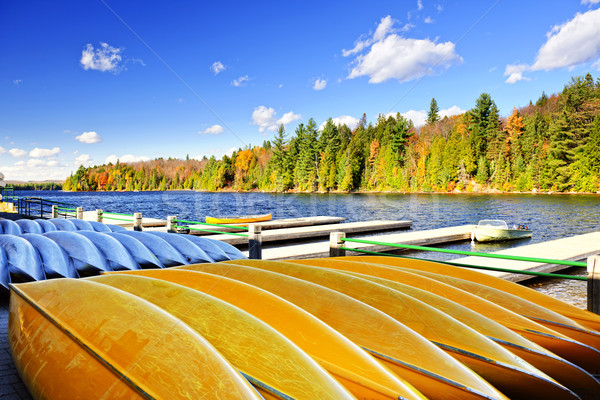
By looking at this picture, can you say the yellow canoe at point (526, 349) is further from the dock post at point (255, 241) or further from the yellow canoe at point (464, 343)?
the dock post at point (255, 241)

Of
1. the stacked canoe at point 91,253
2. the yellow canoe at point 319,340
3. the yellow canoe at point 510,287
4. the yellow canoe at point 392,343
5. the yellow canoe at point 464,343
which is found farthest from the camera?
the stacked canoe at point 91,253

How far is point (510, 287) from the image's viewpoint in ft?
9.77

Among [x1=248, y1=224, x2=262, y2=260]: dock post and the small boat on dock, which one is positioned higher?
[x1=248, y1=224, x2=262, y2=260]: dock post

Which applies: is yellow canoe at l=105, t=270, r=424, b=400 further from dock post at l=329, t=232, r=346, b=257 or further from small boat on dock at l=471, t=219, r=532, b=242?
small boat on dock at l=471, t=219, r=532, b=242

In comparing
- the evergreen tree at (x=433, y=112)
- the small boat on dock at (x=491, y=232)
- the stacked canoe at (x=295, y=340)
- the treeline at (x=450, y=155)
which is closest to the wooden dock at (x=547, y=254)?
the small boat on dock at (x=491, y=232)

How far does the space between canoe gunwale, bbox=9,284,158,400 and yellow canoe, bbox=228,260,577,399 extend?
1.51 m

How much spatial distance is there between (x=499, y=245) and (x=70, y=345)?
17895mm

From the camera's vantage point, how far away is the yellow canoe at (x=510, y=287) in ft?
8.26

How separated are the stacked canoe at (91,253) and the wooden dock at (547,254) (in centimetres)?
644

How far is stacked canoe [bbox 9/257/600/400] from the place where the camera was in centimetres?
144

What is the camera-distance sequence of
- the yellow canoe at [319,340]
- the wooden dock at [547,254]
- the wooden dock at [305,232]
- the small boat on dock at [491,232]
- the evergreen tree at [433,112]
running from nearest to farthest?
the yellow canoe at [319,340] < the wooden dock at [547,254] < the wooden dock at [305,232] < the small boat on dock at [491,232] < the evergreen tree at [433,112]

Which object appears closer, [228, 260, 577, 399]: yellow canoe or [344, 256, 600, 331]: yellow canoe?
[228, 260, 577, 399]: yellow canoe

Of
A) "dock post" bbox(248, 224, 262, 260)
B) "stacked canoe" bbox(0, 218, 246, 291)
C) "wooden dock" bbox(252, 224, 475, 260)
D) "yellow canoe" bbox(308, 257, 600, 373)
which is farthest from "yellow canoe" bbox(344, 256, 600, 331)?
"wooden dock" bbox(252, 224, 475, 260)

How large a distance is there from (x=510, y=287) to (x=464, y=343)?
135 cm
